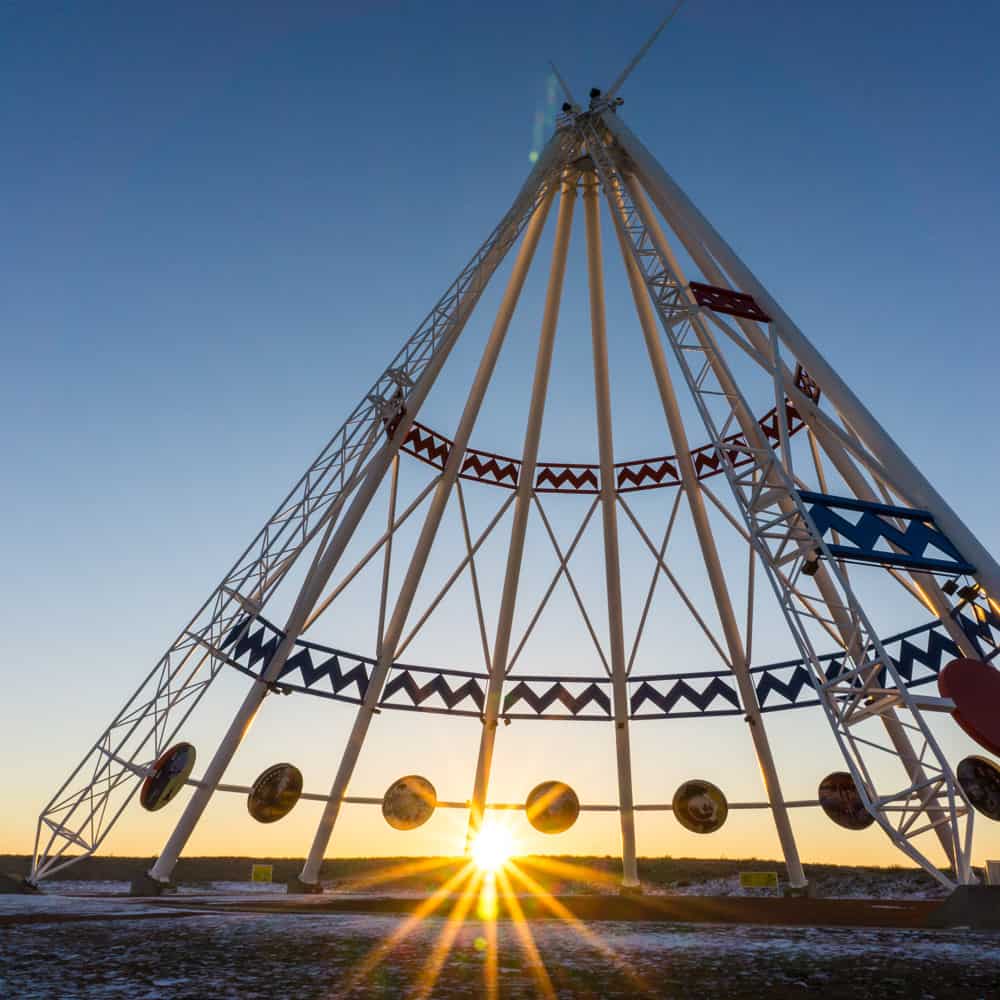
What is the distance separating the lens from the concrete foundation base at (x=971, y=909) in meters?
10.6

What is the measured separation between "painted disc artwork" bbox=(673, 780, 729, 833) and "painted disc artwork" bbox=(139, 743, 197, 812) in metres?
17.5

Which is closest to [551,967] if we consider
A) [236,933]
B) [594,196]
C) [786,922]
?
[236,933]

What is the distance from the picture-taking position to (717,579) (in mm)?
27484

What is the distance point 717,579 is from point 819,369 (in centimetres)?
1084

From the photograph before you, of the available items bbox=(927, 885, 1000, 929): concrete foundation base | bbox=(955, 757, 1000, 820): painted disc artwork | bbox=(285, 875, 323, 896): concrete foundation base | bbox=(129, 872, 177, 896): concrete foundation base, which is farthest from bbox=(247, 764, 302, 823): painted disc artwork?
bbox=(955, 757, 1000, 820): painted disc artwork

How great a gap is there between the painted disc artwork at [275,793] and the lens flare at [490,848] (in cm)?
706

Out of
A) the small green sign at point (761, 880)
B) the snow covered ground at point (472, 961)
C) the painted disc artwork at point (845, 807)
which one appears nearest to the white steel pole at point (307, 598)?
the snow covered ground at point (472, 961)

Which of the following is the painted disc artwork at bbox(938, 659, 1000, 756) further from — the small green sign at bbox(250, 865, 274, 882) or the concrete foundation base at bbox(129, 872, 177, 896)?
the small green sign at bbox(250, 865, 274, 882)

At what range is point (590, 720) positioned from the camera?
96.3 ft

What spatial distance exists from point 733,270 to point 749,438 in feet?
16.3

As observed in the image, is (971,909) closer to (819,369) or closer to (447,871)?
(819,369)

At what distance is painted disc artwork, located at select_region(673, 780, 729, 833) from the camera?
2827cm

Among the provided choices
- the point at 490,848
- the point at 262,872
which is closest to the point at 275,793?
the point at 262,872

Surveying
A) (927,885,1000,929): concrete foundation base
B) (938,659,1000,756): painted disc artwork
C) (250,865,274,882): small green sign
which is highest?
(938,659,1000,756): painted disc artwork
